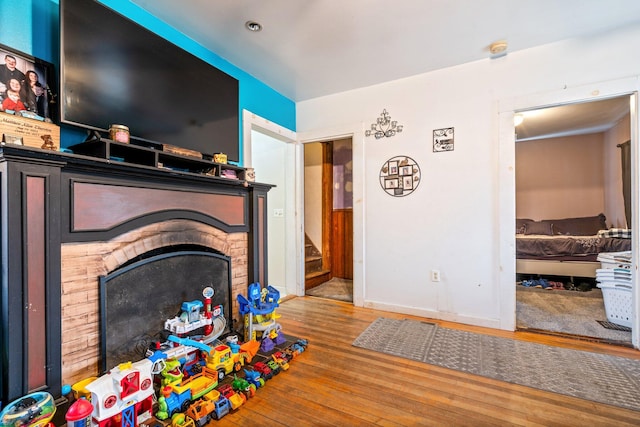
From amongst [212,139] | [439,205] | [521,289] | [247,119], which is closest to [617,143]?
[521,289]

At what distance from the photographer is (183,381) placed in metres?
1.60

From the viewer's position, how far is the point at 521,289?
3980 mm

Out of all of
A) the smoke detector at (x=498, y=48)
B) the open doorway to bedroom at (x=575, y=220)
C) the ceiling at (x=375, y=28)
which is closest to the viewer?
the ceiling at (x=375, y=28)

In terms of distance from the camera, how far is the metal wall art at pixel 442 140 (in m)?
2.78

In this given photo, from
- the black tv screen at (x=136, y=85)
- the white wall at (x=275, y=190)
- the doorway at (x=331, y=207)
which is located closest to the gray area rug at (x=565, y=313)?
the doorway at (x=331, y=207)

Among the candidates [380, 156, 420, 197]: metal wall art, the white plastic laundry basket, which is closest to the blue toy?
[380, 156, 420, 197]: metal wall art

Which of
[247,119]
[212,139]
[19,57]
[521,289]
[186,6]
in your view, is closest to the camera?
[19,57]

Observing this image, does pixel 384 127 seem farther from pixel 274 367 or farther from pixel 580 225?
pixel 580 225

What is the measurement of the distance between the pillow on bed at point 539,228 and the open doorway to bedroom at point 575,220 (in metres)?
0.01

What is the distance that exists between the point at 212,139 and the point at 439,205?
2.20 m

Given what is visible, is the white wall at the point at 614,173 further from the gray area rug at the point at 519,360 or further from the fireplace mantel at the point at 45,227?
the fireplace mantel at the point at 45,227

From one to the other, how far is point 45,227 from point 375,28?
7.99 feet

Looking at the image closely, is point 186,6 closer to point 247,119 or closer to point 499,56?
point 247,119

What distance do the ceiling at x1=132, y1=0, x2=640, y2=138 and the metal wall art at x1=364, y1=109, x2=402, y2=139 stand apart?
0.47 meters
